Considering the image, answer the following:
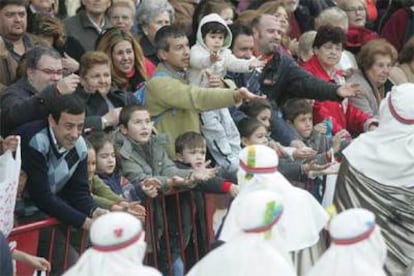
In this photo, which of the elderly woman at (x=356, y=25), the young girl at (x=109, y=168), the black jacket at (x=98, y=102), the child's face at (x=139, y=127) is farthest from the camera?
the elderly woman at (x=356, y=25)

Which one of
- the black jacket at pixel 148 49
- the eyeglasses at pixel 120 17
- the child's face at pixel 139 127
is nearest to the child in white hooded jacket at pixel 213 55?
the black jacket at pixel 148 49

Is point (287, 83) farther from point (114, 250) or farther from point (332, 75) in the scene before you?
point (114, 250)

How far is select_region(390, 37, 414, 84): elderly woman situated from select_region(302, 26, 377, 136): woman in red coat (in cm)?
72

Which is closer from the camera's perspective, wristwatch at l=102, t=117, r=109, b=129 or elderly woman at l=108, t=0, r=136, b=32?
wristwatch at l=102, t=117, r=109, b=129

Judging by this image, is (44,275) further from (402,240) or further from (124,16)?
(124,16)

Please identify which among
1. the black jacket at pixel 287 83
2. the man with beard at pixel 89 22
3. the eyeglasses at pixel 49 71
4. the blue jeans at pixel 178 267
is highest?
the eyeglasses at pixel 49 71

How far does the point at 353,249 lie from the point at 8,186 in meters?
2.47

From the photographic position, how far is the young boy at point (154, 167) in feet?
39.9

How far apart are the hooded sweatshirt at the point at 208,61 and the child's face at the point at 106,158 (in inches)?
62.6

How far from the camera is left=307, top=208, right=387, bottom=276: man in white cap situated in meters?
9.56

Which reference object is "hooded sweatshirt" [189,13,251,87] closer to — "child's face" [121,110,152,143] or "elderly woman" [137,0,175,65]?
"elderly woman" [137,0,175,65]

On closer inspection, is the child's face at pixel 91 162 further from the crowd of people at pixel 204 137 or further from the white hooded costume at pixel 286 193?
the white hooded costume at pixel 286 193

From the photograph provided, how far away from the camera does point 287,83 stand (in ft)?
47.0

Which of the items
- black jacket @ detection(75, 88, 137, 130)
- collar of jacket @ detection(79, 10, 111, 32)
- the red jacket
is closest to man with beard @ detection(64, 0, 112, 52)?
collar of jacket @ detection(79, 10, 111, 32)
